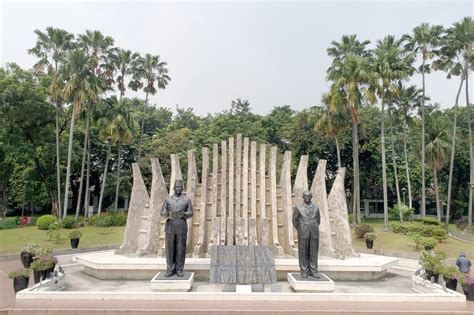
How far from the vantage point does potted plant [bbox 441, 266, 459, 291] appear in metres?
10.4

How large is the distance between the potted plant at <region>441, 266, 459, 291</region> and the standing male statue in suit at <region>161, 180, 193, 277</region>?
7.37 m

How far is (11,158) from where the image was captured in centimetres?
2972

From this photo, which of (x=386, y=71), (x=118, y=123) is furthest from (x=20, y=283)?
(x=386, y=71)

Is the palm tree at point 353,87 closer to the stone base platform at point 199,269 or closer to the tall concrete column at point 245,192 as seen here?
the tall concrete column at point 245,192

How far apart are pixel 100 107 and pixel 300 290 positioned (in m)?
24.6

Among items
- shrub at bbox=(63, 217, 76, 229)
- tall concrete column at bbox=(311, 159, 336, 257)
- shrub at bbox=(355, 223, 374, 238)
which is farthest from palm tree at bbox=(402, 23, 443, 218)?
shrub at bbox=(63, 217, 76, 229)

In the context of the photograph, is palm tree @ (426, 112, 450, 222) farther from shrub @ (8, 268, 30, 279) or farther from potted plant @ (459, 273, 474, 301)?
shrub @ (8, 268, 30, 279)

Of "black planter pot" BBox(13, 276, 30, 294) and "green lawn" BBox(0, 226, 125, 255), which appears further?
"green lawn" BBox(0, 226, 125, 255)

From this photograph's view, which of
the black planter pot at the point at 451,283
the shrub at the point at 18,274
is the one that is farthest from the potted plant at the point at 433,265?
the shrub at the point at 18,274

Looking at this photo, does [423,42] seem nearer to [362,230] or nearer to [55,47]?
[362,230]

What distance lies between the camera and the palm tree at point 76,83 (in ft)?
85.2

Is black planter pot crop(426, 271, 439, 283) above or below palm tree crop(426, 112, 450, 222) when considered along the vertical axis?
below

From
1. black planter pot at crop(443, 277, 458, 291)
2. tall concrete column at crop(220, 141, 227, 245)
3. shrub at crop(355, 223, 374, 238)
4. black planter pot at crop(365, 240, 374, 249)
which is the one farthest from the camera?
shrub at crop(355, 223, 374, 238)

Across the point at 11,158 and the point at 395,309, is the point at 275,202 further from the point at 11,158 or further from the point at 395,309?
the point at 11,158
